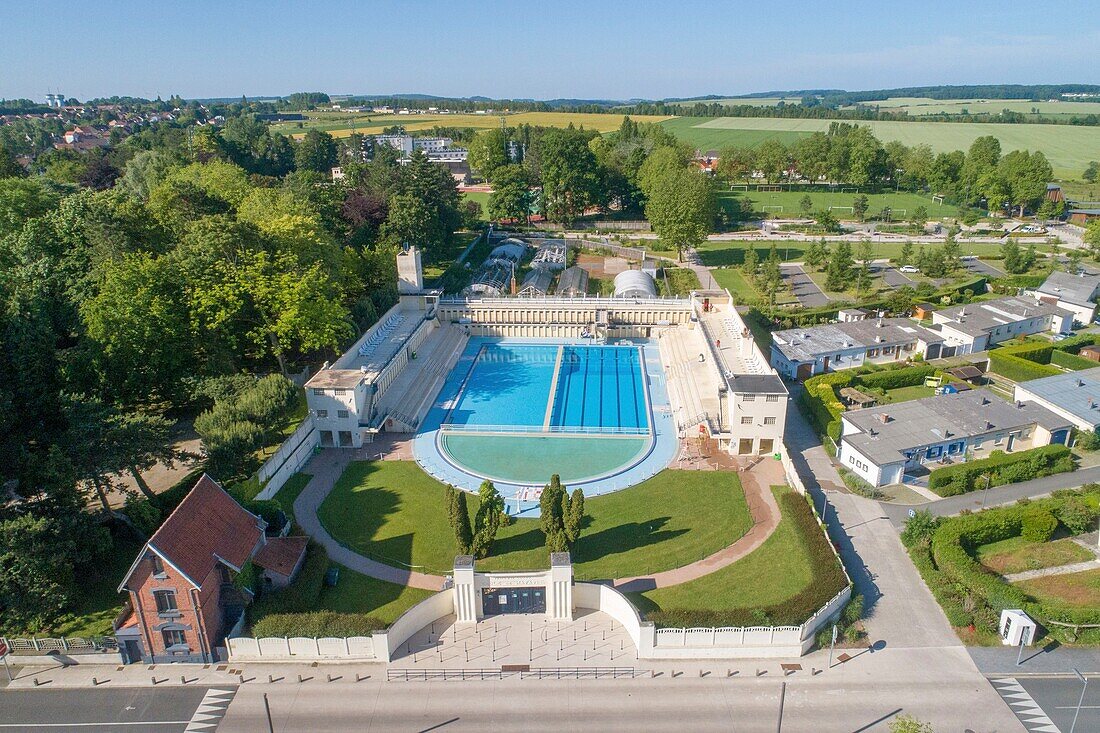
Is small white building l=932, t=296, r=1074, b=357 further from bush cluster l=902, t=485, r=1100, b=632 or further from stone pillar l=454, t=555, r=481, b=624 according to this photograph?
stone pillar l=454, t=555, r=481, b=624

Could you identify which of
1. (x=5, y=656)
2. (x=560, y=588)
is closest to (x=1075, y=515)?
(x=560, y=588)

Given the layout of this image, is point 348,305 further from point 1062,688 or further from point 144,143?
point 144,143

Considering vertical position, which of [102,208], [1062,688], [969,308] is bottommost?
[1062,688]

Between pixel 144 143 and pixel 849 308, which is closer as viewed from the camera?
pixel 849 308

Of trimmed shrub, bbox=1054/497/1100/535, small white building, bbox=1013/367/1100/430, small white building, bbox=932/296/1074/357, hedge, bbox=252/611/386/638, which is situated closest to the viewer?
hedge, bbox=252/611/386/638

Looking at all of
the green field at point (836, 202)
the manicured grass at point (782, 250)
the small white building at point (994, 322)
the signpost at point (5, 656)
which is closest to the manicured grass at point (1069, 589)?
the small white building at point (994, 322)

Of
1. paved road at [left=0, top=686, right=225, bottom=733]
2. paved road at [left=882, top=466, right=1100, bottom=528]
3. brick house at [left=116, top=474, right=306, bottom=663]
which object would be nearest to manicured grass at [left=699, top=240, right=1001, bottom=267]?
paved road at [left=882, top=466, right=1100, bottom=528]

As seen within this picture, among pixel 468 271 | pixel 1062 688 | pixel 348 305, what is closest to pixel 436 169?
pixel 468 271
